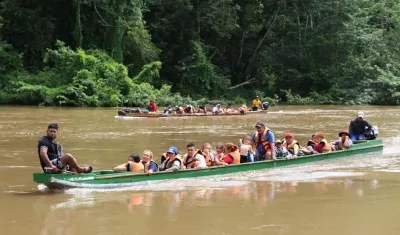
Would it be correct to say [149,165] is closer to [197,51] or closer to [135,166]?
[135,166]

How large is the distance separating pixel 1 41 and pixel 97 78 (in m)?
7.20

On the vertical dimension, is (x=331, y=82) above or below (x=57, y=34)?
below

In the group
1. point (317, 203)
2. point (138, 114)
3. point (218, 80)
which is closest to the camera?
point (317, 203)

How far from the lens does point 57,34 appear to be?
41438 mm

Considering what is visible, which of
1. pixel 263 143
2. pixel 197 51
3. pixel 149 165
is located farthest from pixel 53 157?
pixel 197 51

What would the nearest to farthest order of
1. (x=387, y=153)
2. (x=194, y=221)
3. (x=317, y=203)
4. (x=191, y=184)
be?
(x=194, y=221) < (x=317, y=203) < (x=191, y=184) < (x=387, y=153)

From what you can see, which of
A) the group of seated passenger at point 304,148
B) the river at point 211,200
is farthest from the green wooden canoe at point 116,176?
the group of seated passenger at point 304,148

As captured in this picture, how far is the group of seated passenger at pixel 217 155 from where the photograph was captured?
1094 cm

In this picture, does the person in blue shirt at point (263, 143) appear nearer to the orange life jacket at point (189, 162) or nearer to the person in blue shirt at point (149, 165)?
the orange life jacket at point (189, 162)

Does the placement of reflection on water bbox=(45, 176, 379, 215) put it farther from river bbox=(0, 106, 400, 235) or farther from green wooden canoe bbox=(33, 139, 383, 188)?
green wooden canoe bbox=(33, 139, 383, 188)

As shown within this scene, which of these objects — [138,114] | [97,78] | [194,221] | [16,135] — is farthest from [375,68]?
[194,221]

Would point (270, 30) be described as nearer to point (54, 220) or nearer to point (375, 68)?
point (375, 68)

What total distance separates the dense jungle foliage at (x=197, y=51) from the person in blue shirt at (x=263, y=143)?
2279 cm

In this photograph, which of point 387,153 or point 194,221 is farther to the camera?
point 387,153
